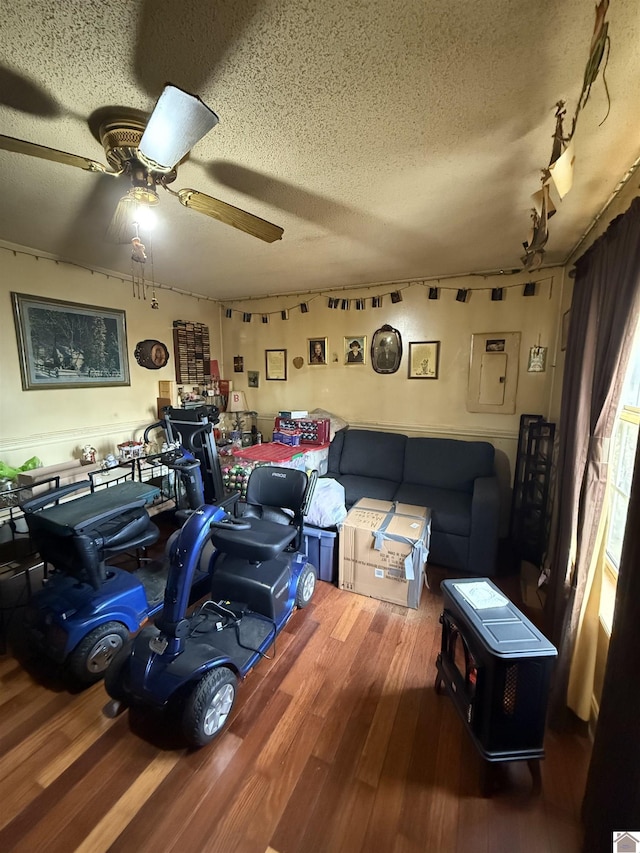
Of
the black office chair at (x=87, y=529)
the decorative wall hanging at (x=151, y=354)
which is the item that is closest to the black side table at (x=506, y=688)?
the black office chair at (x=87, y=529)

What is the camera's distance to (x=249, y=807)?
120 centimetres

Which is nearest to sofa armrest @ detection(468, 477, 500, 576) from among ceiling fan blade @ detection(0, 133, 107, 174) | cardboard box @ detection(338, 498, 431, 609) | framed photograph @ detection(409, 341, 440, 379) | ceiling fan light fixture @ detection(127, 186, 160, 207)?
cardboard box @ detection(338, 498, 431, 609)

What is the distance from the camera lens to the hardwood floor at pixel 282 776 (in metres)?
1.13

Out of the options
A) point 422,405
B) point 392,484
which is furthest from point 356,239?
point 392,484

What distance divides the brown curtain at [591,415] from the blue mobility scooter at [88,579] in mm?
1644

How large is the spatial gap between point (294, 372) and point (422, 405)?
1.62 metres

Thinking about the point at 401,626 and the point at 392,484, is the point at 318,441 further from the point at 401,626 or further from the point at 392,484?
the point at 401,626

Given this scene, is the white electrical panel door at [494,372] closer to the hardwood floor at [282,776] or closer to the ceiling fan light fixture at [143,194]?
the hardwood floor at [282,776]

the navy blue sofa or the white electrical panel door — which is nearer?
the navy blue sofa

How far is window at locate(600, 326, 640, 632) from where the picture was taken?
1.49 metres

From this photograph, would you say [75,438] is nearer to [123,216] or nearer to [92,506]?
[92,506]

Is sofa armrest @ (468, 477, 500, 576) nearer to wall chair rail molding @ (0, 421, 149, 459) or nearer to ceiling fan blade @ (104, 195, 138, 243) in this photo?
ceiling fan blade @ (104, 195, 138, 243)

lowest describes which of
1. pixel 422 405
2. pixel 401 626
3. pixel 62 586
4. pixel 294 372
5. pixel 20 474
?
pixel 401 626

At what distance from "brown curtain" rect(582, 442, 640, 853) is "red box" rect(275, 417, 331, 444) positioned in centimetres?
270
